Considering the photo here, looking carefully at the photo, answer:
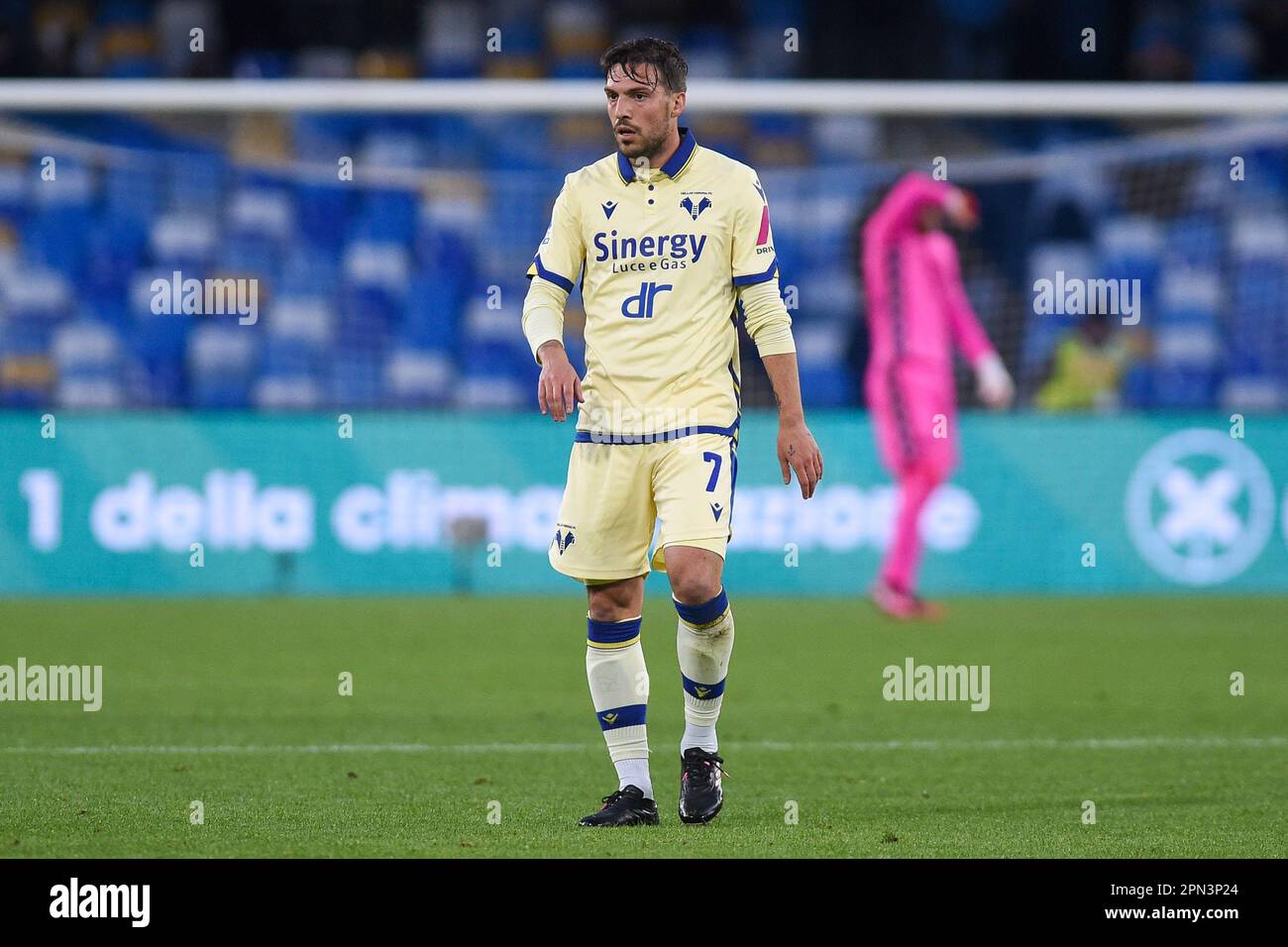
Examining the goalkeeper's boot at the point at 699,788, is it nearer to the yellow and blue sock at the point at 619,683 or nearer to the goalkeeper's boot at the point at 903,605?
the yellow and blue sock at the point at 619,683

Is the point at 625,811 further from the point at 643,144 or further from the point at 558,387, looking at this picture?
the point at 643,144

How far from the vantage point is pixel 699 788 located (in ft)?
17.4

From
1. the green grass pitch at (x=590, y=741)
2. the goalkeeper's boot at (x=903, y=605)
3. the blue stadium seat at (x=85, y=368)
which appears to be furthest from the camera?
the blue stadium seat at (x=85, y=368)

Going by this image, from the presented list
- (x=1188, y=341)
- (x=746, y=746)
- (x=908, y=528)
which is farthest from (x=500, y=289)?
(x=746, y=746)

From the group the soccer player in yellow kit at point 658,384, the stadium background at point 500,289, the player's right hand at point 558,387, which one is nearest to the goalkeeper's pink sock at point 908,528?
the stadium background at point 500,289

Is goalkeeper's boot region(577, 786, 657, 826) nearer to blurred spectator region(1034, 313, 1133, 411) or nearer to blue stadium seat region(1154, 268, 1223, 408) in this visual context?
blurred spectator region(1034, 313, 1133, 411)

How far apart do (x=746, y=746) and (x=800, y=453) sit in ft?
6.55

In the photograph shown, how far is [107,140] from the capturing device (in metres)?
18.0

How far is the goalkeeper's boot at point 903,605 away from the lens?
12414 millimetres
